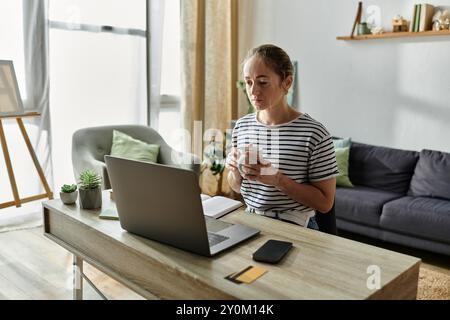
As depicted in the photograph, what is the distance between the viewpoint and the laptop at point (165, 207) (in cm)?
112

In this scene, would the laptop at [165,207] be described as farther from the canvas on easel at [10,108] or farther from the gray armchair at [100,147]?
→ the canvas on easel at [10,108]

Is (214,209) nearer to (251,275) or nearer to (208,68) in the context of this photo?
(251,275)

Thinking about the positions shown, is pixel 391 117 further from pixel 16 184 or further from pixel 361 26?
pixel 16 184

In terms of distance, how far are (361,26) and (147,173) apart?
10.1 feet

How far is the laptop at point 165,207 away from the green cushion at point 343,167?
→ 2280mm

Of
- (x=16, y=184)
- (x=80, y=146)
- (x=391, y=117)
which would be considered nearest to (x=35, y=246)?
(x=16, y=184)

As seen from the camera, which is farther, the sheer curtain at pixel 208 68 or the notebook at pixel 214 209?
the sheer curtain at pixel 208 68

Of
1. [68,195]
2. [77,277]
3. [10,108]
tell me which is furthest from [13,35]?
[77,277]

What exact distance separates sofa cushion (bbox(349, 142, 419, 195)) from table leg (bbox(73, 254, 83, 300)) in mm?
2456

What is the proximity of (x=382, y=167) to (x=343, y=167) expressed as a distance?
292 mm

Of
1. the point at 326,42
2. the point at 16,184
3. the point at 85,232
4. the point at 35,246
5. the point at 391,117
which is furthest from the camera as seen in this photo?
the point at 326,42

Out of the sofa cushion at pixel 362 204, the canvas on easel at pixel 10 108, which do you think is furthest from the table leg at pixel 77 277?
the sofa cushion at pixel 362 204

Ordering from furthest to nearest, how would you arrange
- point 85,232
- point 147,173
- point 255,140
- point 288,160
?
point 255,140
point 288,160
point 85,232
point 147,173

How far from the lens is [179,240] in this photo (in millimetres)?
1216
